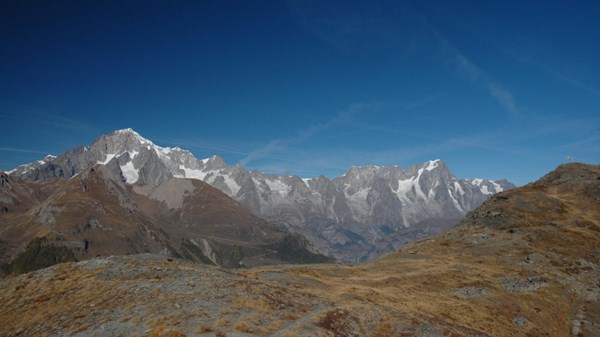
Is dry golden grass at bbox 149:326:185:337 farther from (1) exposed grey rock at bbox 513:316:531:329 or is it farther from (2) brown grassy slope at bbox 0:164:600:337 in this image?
(1) exposed grey rock at bbox 513:316:531:329

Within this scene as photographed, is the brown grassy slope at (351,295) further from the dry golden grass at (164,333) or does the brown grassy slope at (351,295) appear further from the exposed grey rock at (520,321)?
the exposed grey rock at (520,321)

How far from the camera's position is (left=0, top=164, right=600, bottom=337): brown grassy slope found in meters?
30.3

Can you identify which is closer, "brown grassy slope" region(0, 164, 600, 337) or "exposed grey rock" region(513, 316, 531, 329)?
"brown grassy slope" region(0, 164, 600, 337)

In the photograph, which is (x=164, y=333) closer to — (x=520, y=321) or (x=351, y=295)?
(x=351, y=295)

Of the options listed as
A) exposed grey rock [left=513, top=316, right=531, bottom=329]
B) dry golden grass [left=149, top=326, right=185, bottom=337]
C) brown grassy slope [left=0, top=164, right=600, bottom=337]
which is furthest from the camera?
exposed grey rock [left=513, top=316, right=531, bottom=329]

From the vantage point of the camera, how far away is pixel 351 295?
159 feet

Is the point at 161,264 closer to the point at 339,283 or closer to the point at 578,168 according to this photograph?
the point at 339,283

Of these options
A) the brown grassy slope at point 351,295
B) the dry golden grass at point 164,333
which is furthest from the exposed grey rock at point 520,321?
the dry golden grass at point 164,333

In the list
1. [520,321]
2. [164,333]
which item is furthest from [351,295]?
[164,333]

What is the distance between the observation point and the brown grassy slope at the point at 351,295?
30312mm

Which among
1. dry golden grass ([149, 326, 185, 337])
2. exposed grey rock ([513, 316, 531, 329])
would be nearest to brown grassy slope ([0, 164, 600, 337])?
dry golden grass ([149, 326, 185, 337])

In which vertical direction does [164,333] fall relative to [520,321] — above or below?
above

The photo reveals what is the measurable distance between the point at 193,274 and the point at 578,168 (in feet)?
554

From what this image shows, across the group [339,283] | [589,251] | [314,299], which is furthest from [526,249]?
[314,299]
